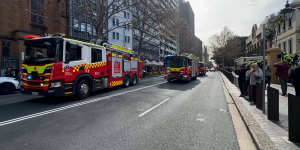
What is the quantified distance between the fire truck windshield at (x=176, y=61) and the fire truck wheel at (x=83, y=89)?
376 inches

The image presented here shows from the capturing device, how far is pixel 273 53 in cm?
1447

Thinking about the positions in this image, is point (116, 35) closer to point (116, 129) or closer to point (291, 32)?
point (291, 32)

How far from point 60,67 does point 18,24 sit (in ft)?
51.2

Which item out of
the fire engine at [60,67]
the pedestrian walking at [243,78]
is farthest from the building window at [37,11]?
the pedestrian walking at [243,78]

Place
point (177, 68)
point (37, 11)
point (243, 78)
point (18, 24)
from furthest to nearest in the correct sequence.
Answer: point (37, 11) < point (18, 24) < point (177, 68) < point (243, 78)

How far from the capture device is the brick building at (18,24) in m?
16.8

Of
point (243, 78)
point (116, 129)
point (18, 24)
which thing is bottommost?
point (116, 129)

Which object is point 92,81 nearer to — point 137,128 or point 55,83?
point 55,83

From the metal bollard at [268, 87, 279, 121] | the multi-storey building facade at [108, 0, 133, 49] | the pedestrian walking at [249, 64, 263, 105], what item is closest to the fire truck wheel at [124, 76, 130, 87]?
the pedestrian walking at [249, 64, 263, 105]

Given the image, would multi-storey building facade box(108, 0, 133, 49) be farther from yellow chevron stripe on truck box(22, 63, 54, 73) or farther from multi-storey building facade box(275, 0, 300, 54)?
yellow chevron stripe on truck box(22, 63, 54, 73)

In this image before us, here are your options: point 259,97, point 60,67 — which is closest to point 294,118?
point 259,97

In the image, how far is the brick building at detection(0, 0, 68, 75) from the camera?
16.8 meters

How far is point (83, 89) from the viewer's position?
8484mm

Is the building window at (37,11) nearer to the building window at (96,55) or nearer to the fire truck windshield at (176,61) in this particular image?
the building window at (96,55)
